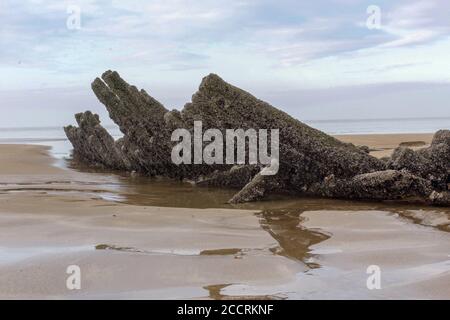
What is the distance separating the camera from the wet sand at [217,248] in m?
3.89

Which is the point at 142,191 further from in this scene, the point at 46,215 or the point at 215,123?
the point at 46,215

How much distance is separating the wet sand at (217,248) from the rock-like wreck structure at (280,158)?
39 centimetres

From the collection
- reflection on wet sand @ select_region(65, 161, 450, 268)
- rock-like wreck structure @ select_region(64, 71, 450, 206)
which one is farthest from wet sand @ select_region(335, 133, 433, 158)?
reflection on wet sand @ select_region(65, 161, 450, 268)

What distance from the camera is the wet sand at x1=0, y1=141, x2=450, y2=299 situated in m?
3.89

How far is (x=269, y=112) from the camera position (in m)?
9.10

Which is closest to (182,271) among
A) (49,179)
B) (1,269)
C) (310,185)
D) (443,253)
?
(1,269)

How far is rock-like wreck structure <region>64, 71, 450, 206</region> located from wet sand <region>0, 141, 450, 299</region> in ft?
1.29

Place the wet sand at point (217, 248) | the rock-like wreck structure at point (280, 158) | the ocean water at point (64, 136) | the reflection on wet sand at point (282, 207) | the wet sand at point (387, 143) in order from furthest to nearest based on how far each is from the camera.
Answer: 1. the ocean water at point (64, 136)
2. the wet sand at point (387, 143)
3. the rock-like wreck structure at point (280, 158)
4. the reflection on wet sand at point (282, 207)
5. the wet sand at point (217, 248)

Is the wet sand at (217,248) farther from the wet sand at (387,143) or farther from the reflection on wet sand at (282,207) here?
the wet sand at (387,143)

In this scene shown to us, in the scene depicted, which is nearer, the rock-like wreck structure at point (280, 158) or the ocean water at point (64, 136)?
the rock-like wreck structure at point (280, 158)

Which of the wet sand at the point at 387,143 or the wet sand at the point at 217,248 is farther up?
the wet sand at the point at 387,143

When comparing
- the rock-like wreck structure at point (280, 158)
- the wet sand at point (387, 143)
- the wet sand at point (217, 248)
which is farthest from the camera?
the wet sand at point (387, 143)

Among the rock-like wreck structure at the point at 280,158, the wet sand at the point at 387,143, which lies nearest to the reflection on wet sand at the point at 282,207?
the rock-like wreck structure at the point at 280,158
